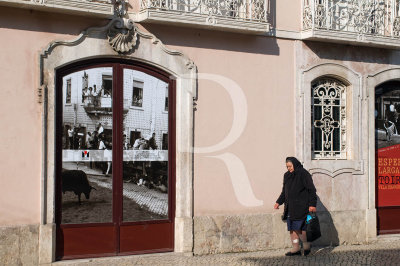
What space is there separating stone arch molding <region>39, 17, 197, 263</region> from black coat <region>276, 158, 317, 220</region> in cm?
162

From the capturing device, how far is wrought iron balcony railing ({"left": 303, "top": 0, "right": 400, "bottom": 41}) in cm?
1198

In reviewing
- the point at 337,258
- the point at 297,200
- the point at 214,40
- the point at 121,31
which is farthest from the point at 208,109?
the point at 337,258

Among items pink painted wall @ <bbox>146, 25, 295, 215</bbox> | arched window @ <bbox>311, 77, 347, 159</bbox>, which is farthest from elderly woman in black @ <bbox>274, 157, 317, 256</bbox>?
arched window @ <bbox>311, 77, 347, 159</bbox>

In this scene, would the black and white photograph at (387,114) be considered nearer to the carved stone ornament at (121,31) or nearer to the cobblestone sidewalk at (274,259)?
the cobblestone sidewalk at (274,259)

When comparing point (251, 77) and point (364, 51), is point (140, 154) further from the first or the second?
point (364, 51)

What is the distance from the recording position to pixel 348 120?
41.4 ft

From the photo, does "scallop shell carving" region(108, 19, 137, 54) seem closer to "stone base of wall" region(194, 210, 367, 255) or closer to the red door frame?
the red door frame

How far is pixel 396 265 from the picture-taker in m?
10.3

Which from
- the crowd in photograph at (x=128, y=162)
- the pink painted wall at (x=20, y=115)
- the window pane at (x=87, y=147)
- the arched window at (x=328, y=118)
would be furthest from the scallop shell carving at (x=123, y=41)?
the arched window at (x=328, y=118)

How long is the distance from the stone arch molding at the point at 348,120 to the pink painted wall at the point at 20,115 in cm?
472

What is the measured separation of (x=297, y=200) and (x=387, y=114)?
358 cm

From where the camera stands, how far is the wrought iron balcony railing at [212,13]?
10298 millimetres

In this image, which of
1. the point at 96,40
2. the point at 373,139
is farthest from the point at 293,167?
the point at 96,40

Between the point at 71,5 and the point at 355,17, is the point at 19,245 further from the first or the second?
the point at 355,17
